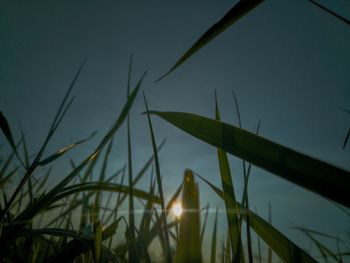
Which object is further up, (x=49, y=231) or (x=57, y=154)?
(x=57, y=154)

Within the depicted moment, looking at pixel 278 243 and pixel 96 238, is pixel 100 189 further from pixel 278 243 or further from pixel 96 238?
pixel 278 243

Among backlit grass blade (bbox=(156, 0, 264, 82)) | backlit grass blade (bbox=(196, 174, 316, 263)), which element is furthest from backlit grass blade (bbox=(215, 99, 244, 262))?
backlit grass blade (bbox=(156, 0, 264, 82))

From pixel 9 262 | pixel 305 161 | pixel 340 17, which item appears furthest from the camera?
pixel 9 262

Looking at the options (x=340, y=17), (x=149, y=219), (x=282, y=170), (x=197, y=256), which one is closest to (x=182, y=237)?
(x=197, y=256)

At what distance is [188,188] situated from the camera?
1.06 ft

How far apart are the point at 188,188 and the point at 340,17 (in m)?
0.38

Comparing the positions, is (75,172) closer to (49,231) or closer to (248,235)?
(49,231)

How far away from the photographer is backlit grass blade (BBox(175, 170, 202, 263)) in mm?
300

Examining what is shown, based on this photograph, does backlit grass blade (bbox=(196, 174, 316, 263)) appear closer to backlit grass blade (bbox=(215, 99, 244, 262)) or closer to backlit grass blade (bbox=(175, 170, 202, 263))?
backlit grass blade (bbox=(215, 99, 244, 262))

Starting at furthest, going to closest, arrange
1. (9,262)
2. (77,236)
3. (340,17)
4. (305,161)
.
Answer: (9,262), (77,236), (340,17), (305,161)

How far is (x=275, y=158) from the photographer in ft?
0.89

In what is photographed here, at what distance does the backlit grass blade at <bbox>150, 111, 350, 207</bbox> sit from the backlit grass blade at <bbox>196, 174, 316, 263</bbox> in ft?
0.50

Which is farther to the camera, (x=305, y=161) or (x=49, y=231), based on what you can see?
(x=49, y=231)

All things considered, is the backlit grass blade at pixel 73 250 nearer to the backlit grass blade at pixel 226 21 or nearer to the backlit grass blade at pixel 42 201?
the backlit grass blade at pixel 42 201
